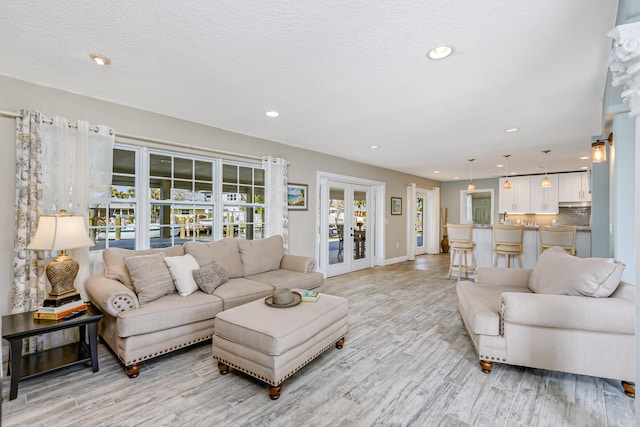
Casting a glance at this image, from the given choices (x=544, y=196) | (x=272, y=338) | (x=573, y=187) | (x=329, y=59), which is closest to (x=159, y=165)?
(x=329, y=59)

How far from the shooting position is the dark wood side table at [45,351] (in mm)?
2039

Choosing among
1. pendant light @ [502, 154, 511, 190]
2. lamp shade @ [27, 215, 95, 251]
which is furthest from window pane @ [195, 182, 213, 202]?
pendant light @ [502, 154, 511, 190]

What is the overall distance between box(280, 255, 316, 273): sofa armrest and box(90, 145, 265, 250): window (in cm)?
74

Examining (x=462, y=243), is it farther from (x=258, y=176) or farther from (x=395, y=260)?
(x=258, y=176)

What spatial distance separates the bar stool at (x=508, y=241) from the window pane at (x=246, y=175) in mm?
4109

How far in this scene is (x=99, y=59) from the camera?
2.28 metres

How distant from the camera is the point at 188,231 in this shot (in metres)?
3.89

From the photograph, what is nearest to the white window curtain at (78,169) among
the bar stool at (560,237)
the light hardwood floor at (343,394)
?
the light hardwood floor at (343,394)

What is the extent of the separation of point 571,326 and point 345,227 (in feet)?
14.3

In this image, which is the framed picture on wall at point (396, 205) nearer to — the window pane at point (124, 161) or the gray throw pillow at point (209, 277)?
the gray throw pillow at point (209, 277)

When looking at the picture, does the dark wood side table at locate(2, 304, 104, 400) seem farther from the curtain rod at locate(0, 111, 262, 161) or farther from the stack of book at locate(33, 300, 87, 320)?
the curtain rod at locate(0, 111, 262, 161)

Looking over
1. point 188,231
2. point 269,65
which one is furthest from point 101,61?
point 188,231

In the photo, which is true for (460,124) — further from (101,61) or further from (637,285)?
(101,61)

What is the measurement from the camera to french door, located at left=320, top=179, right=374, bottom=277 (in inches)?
229
